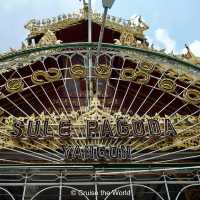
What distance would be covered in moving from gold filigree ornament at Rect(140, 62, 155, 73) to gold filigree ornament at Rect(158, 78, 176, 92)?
16.2 inches

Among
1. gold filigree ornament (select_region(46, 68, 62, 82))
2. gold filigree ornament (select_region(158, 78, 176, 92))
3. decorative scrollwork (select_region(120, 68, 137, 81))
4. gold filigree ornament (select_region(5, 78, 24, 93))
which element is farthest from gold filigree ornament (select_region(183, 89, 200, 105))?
gold filigree ornament (select_region(5, 78, 24, 93))

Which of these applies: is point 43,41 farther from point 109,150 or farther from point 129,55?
point 109,150

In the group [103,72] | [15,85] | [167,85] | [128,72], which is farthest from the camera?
[128,72]

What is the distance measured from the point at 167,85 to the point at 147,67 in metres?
0.66

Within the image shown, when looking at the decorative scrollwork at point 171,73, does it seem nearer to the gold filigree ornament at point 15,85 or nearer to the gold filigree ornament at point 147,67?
the gold filigree ornament at point 147,67

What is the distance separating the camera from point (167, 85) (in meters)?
9.05

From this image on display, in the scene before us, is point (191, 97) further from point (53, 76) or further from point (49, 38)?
point (49, 38)

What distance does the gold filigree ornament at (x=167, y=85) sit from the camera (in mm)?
8961

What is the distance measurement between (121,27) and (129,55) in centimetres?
467

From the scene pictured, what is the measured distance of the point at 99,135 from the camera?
776 centimetres

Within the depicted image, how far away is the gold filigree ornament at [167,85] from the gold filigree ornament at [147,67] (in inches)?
16.2

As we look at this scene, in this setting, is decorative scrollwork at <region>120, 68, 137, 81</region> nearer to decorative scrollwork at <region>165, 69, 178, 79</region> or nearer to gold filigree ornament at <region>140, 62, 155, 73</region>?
gold filigree ornament at <region>140, 62, 155, 73</region>

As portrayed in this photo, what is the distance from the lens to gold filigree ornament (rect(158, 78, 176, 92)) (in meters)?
8.96

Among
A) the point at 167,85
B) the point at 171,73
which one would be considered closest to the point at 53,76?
the point at 167,85
